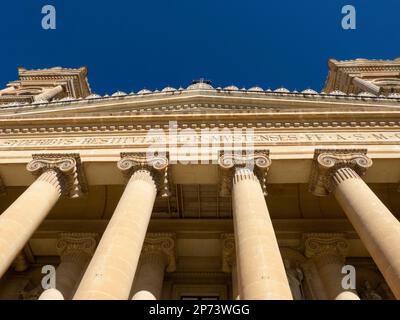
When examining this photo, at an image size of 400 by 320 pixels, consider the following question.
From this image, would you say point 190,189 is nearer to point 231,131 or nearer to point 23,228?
point 231,131

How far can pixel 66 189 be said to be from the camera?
18.3m

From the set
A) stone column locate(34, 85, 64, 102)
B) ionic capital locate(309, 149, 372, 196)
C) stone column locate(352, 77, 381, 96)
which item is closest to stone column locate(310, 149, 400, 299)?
ionic capital locate(309, 149, 372, 196)

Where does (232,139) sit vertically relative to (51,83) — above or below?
below

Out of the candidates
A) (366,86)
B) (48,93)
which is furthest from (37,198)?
(366,86)

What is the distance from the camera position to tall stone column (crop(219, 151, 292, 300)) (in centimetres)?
1097

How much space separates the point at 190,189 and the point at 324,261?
824 cm

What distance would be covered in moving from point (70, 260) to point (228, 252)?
8.41 metres

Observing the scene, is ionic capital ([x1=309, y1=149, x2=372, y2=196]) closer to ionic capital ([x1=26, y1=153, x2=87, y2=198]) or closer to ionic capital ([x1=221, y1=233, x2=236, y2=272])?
ionic capital ([x1=221, y1=233, x2=236, y2=272])

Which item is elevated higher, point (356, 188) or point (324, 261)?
point (356, 188)

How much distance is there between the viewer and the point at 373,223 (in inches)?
551

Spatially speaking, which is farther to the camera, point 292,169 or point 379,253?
point 292,169

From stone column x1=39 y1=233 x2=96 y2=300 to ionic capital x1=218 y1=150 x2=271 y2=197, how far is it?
868 cm

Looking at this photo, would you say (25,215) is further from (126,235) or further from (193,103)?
(193,103)
